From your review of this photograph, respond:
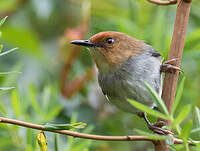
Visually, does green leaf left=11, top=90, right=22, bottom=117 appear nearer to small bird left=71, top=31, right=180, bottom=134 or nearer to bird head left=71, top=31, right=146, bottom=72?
small bird left=71, top=31, right=180, bottom=134

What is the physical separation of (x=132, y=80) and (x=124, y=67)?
0.19m

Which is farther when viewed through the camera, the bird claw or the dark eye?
the dark eye

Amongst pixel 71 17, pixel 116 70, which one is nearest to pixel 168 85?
pixel 116 70

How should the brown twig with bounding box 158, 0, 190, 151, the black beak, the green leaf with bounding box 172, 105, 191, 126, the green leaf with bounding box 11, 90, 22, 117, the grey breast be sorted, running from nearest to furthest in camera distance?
the green leaf with bounding box 172, 105, 191, 126 < the brown twig with bounding box 158, 0, 190, 151 < the green leaf with bounding box 11, 90, 22, 117 < the black beak < the grey breast

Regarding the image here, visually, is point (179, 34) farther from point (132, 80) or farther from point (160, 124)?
point (132, 80)

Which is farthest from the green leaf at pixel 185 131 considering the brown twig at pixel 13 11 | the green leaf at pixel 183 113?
the brown twig at pixel 13 11

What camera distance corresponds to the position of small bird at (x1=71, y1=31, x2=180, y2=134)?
291 centimetres

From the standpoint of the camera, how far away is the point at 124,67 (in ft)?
10.2

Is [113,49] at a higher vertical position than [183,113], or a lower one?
lower

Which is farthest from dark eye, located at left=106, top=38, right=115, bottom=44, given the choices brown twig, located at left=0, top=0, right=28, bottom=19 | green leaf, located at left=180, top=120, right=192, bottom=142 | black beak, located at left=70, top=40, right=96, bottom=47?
green leaf, located at left=180, top=120, right=192, bottom=142

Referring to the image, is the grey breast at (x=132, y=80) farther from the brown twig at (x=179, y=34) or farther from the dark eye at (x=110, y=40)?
the brown twig at (x=179, y=34)

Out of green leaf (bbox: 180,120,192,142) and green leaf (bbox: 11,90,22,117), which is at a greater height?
green leaf (bbox: 180,120,192,142)

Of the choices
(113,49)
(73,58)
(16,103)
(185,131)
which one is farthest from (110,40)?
(185,131)

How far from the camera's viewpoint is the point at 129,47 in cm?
327
